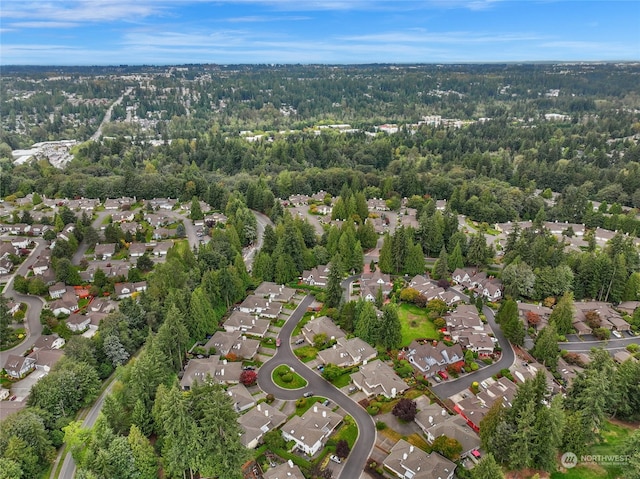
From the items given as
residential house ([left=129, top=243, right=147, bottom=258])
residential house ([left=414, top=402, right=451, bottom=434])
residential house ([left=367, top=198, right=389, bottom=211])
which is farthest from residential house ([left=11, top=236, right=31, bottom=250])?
residential house ([left=414, top=402, right=451, bottom=434])

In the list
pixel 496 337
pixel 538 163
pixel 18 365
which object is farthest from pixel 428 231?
pixel 538 163

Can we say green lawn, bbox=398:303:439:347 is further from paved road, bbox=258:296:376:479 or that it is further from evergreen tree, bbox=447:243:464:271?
evergreen tree, bbox=447:243:464:271

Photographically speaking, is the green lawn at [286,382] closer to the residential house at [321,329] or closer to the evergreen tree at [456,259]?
the residential house at [321,329]

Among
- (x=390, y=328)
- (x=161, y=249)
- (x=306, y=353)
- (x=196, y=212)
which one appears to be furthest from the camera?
(x=196, y=212)

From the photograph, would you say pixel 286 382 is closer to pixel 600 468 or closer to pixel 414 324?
pixel 414 324

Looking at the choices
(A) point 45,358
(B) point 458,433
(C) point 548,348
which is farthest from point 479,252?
(A) point 45,358

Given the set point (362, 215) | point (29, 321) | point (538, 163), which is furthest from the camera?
point (538, 163)

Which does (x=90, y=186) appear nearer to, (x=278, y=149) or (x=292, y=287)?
(x=278, y=149)
